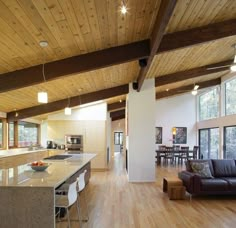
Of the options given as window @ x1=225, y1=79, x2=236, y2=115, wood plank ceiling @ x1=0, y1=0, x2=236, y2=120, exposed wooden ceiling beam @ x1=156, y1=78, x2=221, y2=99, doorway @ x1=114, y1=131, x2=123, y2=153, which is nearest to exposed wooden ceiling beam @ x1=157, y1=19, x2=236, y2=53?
wood plank ceiling @ x1=0, y1=0, x2=236, y2=120

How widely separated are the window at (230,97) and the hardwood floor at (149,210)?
212 inches

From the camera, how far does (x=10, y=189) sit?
281cm

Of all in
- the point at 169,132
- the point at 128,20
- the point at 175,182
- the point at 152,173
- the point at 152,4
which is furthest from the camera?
the point at 169,132

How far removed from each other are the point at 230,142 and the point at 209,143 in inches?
87.9

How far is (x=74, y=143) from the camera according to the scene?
1014cm

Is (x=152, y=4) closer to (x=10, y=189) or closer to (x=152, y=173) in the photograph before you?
(x=10, y=189)

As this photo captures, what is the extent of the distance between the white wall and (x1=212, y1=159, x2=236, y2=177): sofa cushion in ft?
24.9

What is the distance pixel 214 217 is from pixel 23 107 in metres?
6.19

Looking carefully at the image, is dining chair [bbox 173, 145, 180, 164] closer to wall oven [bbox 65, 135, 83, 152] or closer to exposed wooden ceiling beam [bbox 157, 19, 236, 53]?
wall oven [bbox 65, 135, 83, 152]

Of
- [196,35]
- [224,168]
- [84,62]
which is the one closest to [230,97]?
[224,168]

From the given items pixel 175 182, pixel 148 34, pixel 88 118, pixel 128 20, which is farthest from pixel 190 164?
pixel 88 118

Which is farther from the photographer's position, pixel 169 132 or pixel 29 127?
pixel 169 132

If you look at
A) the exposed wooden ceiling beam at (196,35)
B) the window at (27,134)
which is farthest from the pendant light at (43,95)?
the window at (27,134)

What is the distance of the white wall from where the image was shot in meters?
13.9
